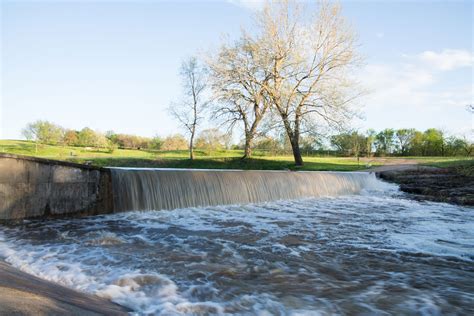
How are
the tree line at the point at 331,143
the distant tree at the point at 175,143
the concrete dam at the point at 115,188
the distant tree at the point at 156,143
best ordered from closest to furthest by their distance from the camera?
the concrete dam at the point at 115,188 < the tree line at the point at 331,143 < the distant tree at the point at 175,143 < the distant tree at the point at 156,143

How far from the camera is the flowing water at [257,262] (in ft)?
10.2

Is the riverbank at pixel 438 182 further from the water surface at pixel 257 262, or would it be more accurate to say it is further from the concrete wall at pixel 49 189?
the concrete wall at pixel 49 189

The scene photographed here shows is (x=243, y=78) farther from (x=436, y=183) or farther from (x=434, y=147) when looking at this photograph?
(x=434, y=147)

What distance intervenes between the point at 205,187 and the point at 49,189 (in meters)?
4.46

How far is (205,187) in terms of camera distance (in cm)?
1041

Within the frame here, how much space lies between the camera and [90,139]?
49438 millimetres

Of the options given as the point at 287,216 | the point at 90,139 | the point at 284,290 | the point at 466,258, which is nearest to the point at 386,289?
the point at 284,290

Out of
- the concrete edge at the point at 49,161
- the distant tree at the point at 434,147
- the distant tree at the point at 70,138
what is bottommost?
the concrete edge at the point at 49,161

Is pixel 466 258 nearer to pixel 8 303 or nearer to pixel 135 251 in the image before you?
pixel 135 251

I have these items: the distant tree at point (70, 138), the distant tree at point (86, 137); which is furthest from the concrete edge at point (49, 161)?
the distant tree at point (70, 138)

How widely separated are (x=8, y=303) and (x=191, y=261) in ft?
Answer: 8.39

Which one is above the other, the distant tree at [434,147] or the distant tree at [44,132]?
the distant tree at [44,132]

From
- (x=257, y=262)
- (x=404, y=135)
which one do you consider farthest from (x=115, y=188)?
(x=404, y=135)

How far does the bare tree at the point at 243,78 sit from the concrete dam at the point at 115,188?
10.6 metres
